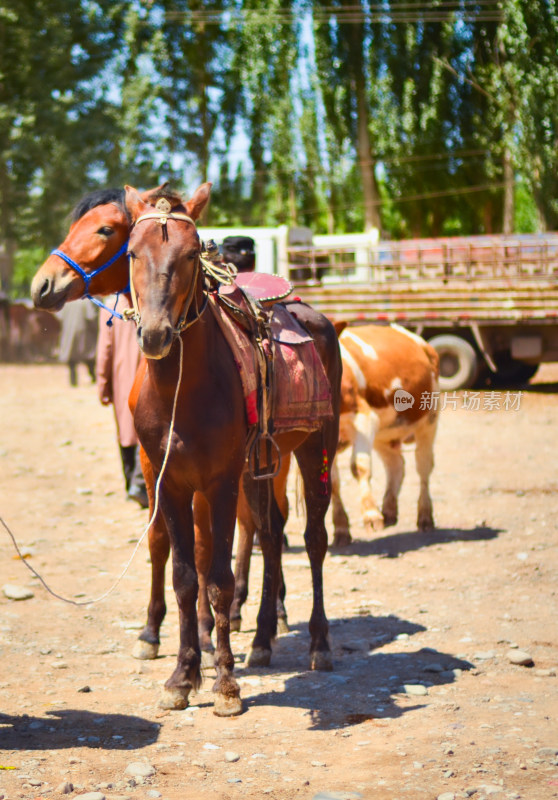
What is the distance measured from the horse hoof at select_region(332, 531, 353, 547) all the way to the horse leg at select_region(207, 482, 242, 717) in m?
3.88

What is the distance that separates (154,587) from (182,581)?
0.97 metres

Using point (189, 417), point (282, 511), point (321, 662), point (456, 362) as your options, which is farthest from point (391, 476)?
point (456, 362)

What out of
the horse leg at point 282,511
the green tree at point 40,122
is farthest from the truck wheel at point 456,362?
the green tree at point 40,122

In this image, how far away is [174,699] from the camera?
16.0 feet

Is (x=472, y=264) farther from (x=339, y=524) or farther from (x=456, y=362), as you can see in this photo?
(x=339, y=524)

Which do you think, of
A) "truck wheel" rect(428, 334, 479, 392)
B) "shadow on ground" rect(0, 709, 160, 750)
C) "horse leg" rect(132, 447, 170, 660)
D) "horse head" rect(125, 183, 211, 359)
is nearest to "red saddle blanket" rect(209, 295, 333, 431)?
"horse head" rect(125, 183, 211, 359)

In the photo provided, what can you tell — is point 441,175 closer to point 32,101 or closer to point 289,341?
point 32,101

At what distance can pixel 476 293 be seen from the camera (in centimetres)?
1894

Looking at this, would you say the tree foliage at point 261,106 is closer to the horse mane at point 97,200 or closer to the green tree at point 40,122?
the green tree at point 40,122

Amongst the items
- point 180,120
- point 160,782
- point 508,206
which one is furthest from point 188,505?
point 180,120

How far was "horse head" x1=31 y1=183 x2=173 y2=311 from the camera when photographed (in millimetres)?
4664

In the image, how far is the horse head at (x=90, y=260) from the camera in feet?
15.3

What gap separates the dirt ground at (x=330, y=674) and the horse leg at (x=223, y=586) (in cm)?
11

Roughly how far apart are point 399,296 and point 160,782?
1648 centimetres
